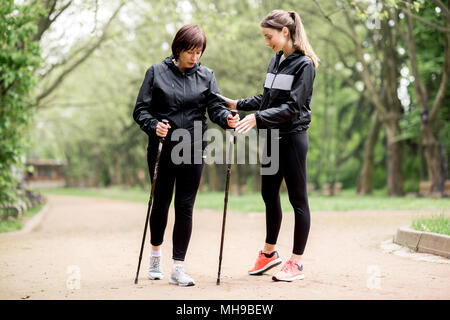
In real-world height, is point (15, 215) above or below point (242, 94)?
below

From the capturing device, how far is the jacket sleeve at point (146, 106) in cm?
455

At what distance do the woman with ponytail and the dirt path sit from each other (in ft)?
1.65

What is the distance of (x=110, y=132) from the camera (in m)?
40.0

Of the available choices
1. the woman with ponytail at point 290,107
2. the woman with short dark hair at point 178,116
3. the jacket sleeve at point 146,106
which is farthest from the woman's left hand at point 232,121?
the jacket sleeve at point 146,106

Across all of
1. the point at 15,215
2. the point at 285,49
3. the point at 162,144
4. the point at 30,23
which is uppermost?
the point at 30,23

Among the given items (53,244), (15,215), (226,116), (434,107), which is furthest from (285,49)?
(434,107)

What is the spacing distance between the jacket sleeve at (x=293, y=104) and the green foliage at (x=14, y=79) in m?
6.30

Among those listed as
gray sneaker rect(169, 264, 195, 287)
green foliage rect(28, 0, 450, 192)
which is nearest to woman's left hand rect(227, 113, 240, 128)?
gray sneaker rect(169, 264, 195, 287)

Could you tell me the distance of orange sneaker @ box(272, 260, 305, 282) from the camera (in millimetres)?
4620

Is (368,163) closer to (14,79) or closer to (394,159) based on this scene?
(394,159)
